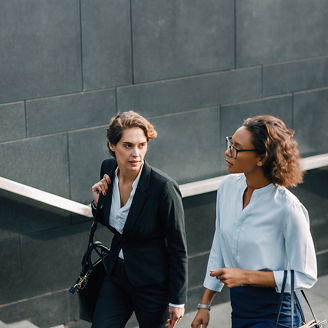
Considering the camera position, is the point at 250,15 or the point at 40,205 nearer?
the point at 40,205

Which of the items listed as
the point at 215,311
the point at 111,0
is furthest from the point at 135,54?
the point at 215,311

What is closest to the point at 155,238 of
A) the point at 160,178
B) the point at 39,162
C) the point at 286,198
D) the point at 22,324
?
the point at 160,178

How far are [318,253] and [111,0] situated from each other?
3.68 m

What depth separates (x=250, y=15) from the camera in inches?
327

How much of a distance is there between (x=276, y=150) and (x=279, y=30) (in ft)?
14.4

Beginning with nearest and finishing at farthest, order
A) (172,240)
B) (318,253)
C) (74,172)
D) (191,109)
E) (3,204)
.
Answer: (172,240) < (3,204) < (74,172) < (191,109) < (318,253)

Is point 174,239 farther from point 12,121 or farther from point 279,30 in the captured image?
point 279,30

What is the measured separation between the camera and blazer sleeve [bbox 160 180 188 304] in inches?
201

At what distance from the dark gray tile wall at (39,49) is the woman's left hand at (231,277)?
3098 millimetres

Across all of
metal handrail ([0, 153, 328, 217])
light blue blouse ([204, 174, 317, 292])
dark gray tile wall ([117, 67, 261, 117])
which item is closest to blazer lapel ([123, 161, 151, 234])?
light blue blouse ([204, 174, 317, 292])

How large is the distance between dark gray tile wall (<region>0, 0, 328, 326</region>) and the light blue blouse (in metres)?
2.85

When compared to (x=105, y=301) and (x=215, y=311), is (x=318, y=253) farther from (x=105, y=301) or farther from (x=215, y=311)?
(x=105, y=301)

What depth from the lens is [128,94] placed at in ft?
25.0

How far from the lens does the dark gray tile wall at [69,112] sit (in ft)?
23.1
